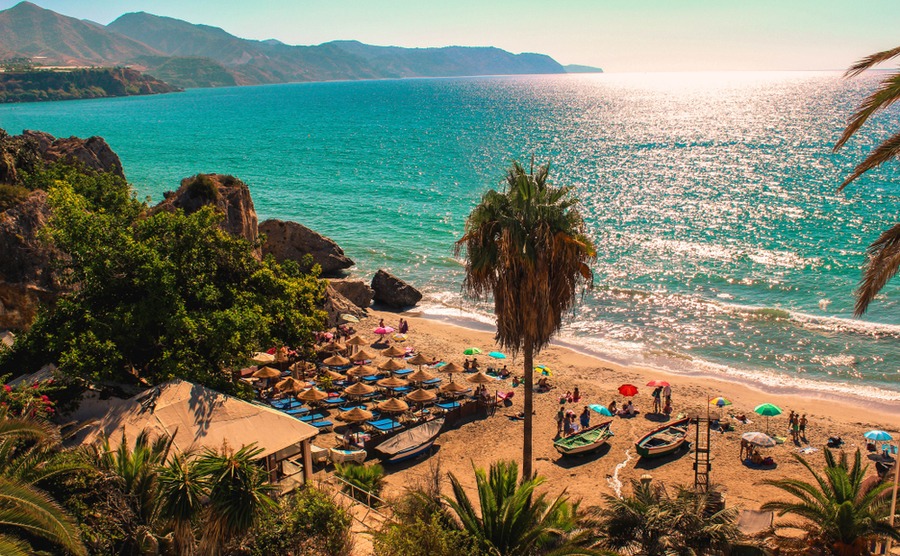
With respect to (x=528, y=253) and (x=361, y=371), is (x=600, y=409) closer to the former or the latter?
(x=361, y=371)

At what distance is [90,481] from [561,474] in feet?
47.6

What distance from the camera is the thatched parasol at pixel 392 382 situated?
26.5 metres

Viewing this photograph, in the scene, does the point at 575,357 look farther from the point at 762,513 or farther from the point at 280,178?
the point at 280,178

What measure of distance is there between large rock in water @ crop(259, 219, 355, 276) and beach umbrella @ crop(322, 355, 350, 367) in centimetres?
1417

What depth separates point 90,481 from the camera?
11.1 meters

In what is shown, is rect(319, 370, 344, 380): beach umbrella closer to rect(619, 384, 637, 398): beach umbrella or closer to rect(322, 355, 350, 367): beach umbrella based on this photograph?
rect(322, 355, 350, 367): beach umbrella

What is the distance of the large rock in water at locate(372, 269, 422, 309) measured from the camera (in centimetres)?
4341

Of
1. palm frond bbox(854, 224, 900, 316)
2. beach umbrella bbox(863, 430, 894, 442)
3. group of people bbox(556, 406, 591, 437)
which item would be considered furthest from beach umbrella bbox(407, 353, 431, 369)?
palm frond bbox(854, 224, 900, 316)

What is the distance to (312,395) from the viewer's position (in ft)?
80.0

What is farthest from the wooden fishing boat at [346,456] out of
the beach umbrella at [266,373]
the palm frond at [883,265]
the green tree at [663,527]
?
the palm frond at [883,265]

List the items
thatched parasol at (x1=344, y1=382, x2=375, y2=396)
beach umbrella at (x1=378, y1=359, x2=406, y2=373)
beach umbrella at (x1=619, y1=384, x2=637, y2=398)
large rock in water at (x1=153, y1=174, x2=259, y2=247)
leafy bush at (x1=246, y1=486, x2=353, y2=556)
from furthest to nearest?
large rock in water at (x1=153, y1=174, x2=259, y2=247) → beach umbrella at (x1=378, y1=359, x2=406, y2=373) → beach umbrella at (x1=619, y1=384, x2=637, y2=398) → thatched parasol at (x1=344, y1=382, x2=375, y2=396) → leafy bush at (x1=246, y1=486, x2=353, y2=556)

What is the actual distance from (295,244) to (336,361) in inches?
656

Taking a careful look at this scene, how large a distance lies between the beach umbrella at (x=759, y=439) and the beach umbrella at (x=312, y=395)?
1503 centimetres

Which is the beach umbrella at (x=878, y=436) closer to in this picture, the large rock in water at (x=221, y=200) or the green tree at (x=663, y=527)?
the green tree at (x=663, y=527)
